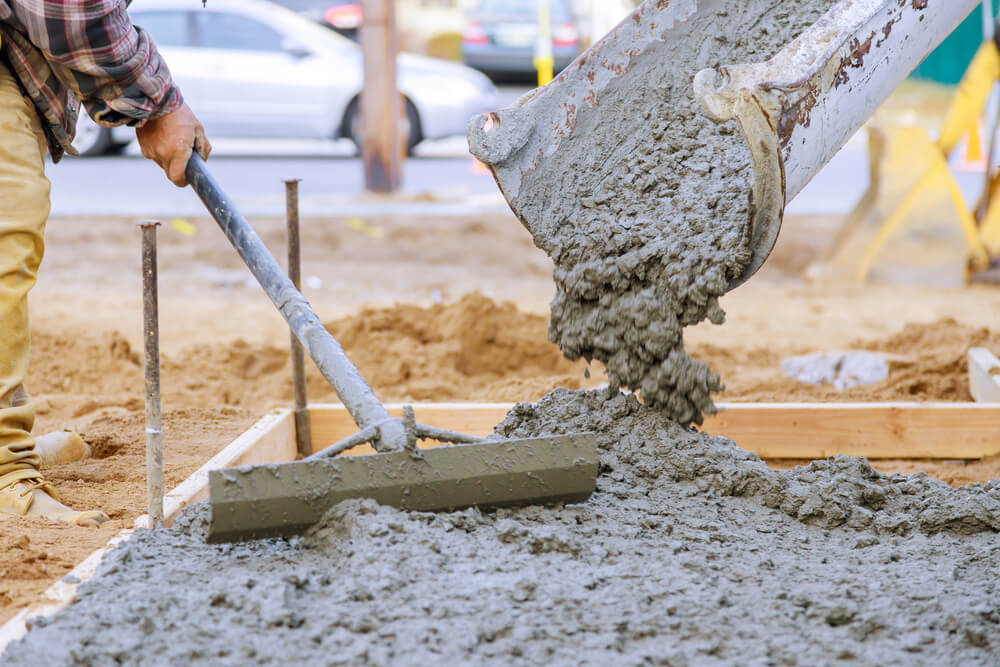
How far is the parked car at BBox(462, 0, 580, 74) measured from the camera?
14477 millimetres

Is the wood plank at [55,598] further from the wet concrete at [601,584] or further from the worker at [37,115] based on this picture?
the worker at [37,115]

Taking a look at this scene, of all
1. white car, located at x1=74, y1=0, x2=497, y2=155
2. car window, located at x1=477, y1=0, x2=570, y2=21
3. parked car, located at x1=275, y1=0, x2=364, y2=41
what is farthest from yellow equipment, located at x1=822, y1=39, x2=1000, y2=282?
parked car, located at x1=275, y1=0, x2=364, y2=41

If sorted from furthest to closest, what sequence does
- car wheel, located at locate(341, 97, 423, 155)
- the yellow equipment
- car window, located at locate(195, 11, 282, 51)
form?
1. car wheel, located at locate(341, 97, 423, 155)
2. car window, located at locate(195, 11, 282, 51)
3. the yellow equipment

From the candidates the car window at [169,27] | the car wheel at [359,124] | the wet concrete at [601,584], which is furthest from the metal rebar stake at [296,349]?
the car window at [169,27]

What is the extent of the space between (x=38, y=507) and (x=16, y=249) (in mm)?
629

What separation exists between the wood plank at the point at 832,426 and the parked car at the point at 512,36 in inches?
465

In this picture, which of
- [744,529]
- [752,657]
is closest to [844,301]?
[744,529]

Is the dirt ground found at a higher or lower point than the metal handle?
lower

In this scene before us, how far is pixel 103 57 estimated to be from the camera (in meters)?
2.62

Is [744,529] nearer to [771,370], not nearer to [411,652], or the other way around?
[411,652]

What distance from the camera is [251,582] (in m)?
1.88

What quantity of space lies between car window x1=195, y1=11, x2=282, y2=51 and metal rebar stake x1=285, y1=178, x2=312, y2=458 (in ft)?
26.5

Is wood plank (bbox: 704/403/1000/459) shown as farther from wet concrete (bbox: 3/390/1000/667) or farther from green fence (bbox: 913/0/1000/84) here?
green fence (bbox: 913/0/1000/84)

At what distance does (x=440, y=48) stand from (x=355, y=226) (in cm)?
1211
